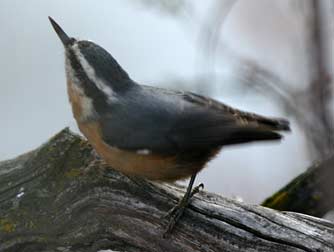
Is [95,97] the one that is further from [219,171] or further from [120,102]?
[219,171]

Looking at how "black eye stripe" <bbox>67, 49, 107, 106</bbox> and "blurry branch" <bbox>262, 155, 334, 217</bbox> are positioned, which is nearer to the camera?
"black eye stripe" <bbox>67, 49, 107, 106</bbox>

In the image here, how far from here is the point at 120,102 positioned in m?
2.45

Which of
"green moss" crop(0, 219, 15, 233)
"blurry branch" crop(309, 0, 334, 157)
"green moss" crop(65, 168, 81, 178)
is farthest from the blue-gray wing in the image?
"blurry branch" crop(309, 0, 334, 157)

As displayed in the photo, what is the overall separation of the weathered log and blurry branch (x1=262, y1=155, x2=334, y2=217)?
0.90 feet

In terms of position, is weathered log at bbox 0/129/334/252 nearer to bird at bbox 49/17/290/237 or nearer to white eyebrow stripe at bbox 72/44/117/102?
bird at bbox 49/17/290/237

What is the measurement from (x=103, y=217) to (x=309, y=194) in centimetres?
71

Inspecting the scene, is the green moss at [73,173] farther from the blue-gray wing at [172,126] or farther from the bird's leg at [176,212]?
the bird's leg at [176,212]

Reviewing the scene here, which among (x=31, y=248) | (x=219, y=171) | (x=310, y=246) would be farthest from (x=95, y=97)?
(x=219, y=171)

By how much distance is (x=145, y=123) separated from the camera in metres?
2.43

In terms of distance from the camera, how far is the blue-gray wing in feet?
7.89

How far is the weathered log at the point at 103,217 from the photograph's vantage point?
2.43 meters

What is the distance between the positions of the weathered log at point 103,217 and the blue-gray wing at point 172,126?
6.2 inches

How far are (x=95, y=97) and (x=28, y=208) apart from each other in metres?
0.35

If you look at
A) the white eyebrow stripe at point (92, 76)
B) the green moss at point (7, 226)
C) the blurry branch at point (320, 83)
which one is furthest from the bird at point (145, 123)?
the blurry branch at point (320, 83)
